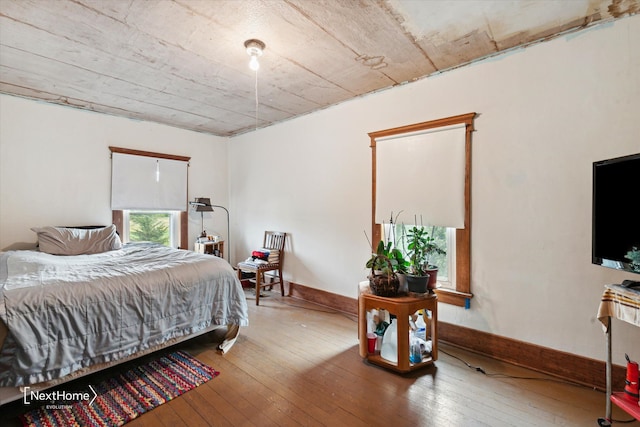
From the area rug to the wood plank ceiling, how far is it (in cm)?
255

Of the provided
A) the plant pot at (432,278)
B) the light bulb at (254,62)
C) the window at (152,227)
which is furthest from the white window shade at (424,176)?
the window at (152,227)

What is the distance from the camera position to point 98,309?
1.97 m

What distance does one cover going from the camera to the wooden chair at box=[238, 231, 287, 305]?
12.9ft

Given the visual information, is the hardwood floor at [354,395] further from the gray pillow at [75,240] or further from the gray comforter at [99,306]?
the gray pillow at [75,240]

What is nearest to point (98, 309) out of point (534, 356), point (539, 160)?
point (534, 356)

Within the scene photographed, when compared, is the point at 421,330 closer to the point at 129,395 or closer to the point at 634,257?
the point at 634,257

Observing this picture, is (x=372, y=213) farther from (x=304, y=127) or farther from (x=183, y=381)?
(x=183, y=381)

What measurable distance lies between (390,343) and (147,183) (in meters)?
3.96

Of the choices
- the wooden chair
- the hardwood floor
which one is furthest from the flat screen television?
the wooden chair

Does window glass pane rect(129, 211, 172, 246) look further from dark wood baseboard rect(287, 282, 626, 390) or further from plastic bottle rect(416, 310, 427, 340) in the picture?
dark wood baseboard rect(287, 282, 626, 390)

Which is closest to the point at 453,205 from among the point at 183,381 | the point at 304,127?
the point at 304,127

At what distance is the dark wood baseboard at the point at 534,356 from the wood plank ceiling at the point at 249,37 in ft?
7.79

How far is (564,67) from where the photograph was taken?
2.20 metres

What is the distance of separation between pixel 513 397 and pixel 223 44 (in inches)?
130
